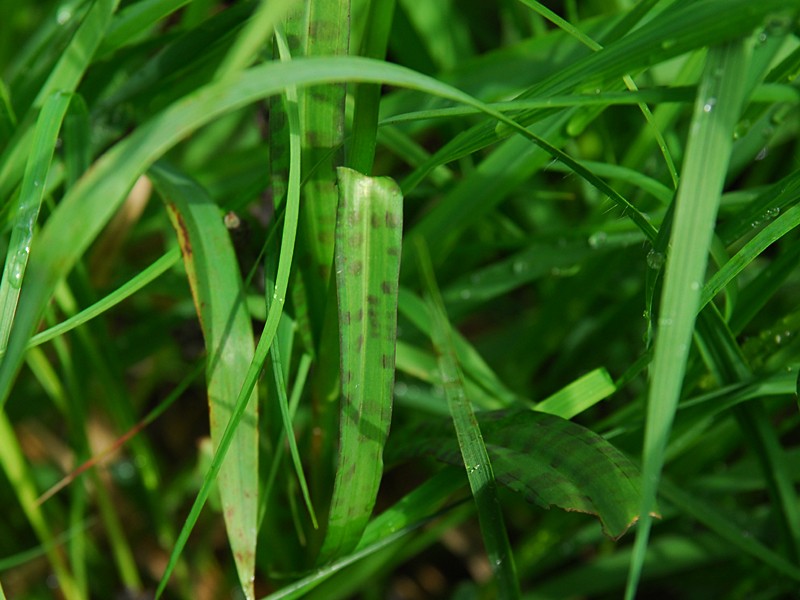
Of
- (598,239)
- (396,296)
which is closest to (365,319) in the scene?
(396,296)

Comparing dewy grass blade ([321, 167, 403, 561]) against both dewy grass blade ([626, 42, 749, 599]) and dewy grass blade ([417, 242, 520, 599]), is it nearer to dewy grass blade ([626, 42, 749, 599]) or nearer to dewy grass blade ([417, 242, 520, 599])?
dewy grass blade ([417, 242, 520, 599])

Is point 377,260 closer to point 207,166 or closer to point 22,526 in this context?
point 207,166

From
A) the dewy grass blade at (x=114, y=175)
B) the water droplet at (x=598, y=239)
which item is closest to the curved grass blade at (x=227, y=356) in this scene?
the dewy grass blade at (x=114, y=175)

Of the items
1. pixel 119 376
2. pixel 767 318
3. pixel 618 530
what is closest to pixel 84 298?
pixel 119 376

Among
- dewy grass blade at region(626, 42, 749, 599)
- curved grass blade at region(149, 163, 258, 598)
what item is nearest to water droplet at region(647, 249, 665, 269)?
dewy grass blade at region(626, 42, 749, 599)

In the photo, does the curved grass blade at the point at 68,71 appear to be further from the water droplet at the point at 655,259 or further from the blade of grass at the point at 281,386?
the water droplet at the point at 655,259

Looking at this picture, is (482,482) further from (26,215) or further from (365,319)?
(26,215)

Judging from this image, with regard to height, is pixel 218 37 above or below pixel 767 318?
above
